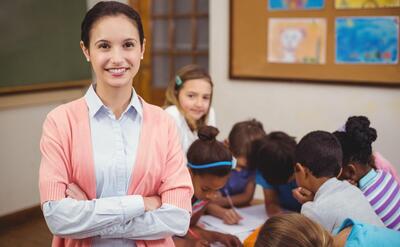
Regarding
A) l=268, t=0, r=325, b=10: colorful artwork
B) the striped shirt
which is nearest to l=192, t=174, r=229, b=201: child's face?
the striped shirt

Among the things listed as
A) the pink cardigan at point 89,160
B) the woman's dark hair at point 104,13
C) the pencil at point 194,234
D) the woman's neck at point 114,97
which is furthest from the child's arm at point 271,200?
the woman's dark hair at point 104,13

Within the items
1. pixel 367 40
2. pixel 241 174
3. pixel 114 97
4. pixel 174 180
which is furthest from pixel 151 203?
pixel 367 40

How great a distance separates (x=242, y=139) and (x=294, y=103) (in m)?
1.23

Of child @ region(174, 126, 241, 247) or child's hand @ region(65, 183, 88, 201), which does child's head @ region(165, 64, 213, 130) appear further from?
child's hand @ region(65, 183, 88, 201)

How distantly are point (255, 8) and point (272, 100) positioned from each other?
72cm

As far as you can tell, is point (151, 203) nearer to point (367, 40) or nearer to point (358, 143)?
point (358, 143)

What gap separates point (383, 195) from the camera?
1.86 m

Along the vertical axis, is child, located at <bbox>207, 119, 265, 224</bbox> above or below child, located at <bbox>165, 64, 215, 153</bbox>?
below

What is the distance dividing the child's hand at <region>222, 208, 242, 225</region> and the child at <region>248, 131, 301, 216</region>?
0.18 m

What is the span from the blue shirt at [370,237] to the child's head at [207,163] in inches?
28.9

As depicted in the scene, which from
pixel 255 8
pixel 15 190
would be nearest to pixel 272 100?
pixel 255 8

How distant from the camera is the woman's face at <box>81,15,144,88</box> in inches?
50.5

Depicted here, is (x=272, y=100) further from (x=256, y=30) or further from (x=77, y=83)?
(x=77, y=83)

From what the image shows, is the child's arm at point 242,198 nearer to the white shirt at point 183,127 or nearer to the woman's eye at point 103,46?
the white shirt at point 183,127
